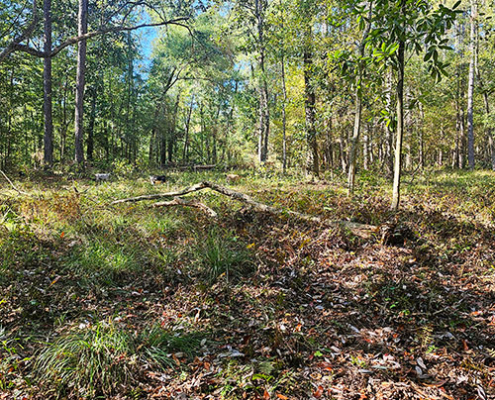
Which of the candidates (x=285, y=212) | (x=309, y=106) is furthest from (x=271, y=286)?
(x=309, y=106)

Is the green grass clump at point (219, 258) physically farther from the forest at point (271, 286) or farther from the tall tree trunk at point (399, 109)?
the tall tree trunk at point (399, 109)

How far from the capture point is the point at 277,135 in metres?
23.9

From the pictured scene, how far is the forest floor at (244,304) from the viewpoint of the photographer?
2.70 metres

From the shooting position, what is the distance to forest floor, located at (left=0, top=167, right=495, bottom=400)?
8.84ft

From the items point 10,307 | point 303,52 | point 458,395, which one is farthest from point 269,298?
point 303,52

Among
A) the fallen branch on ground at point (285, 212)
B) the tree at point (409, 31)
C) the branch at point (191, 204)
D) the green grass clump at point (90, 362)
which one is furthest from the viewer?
the branch at point (191, 204)

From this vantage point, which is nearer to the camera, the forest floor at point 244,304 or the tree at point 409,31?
the forest floor at point 244,304

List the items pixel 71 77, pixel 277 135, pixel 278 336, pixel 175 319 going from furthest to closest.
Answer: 1. pixel 277 135
2. pixel 71 77
3. pixel 175 319
4. pixel 278 336

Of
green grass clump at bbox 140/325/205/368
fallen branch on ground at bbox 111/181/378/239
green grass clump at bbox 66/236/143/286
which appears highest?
fallen branch on ground at bbox 111/181/378/239

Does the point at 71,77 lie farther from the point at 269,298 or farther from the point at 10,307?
the point at 269,298

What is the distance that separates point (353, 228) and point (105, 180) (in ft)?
30.7

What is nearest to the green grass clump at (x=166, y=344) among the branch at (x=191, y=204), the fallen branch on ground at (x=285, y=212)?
the branch at (x=191, y=204)

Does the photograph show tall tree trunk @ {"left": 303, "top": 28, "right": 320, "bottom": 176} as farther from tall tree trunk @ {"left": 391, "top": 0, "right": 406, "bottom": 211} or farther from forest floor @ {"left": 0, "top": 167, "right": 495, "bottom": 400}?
tall tree trunk @ {"left": 391, "top": 0, "right": 406, "bottom": 211}

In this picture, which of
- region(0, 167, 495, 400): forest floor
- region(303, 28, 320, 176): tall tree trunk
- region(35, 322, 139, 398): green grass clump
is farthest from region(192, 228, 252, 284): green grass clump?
region(303, 28, 320, 176): tall tree trunk
